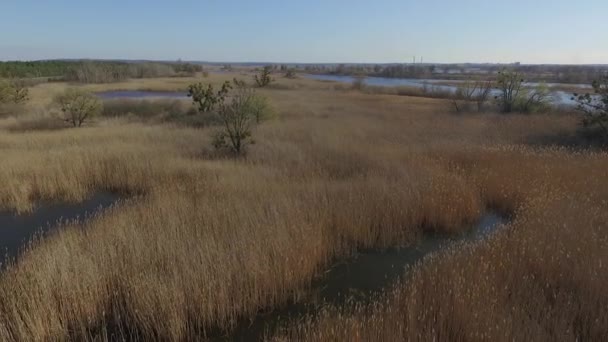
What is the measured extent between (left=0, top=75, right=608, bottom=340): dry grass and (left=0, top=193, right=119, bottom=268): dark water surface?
0.46 meters

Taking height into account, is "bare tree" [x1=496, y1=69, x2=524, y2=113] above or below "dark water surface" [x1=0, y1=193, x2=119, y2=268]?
above

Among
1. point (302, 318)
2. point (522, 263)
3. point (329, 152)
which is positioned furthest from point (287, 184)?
point (522, 263)

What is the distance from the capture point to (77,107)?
65.4ft

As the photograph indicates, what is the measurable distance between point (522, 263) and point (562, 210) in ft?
8.41

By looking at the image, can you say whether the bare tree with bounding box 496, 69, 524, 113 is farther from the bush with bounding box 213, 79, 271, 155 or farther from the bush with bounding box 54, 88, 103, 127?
the bush with bounding box 54, 88, 103, 127

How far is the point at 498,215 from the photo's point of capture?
8320mm

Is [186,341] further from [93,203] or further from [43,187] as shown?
[43,187]

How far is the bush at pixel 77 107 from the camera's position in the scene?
65.1 ft

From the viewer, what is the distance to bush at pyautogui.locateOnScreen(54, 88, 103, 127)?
19.8 metres

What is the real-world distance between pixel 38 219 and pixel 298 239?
6023mm

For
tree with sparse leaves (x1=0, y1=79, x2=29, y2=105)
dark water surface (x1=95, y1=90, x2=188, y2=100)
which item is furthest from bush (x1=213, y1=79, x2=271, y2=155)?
dark water surface (x1=95, y1=90, x2=188, y2=100)

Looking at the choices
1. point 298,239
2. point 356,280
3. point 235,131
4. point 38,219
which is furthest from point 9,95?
point 356,280

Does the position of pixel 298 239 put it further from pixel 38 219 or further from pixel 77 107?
pixel 77 107

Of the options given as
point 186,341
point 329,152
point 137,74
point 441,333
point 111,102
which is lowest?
point 186,341
